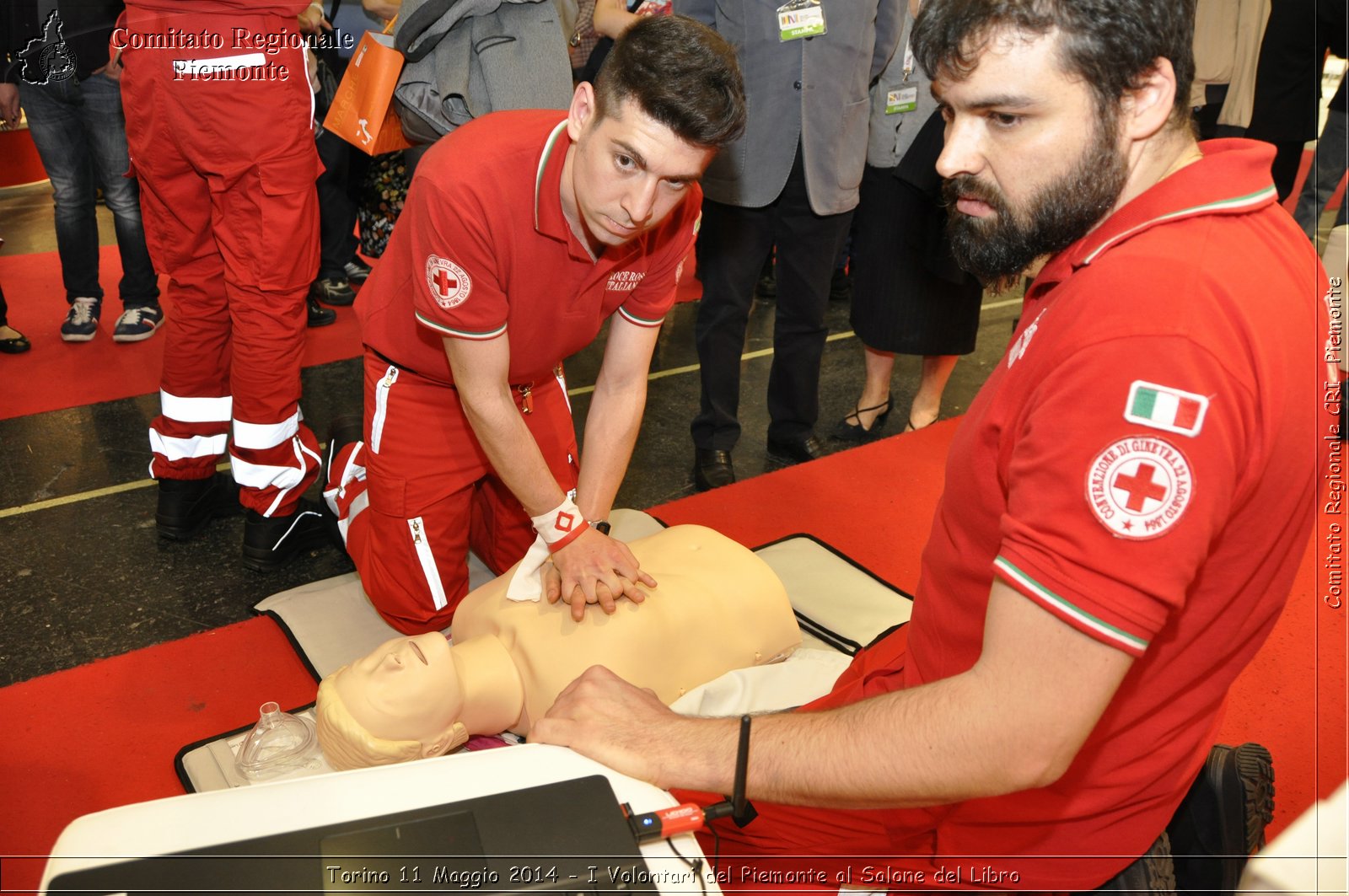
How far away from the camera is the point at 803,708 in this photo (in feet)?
5.46

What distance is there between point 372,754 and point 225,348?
152cm

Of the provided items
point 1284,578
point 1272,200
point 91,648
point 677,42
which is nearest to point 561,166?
point 677,42

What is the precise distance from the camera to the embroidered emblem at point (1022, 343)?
1159mm

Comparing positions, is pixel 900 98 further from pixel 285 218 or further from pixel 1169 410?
pixel 1169 410

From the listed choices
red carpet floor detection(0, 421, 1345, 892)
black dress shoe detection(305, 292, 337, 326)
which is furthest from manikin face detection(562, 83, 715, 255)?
black dress shoe detection(305, 292, 337, 326)

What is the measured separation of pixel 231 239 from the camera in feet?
8.64

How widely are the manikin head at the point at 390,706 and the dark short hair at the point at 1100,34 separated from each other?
3.93 ft

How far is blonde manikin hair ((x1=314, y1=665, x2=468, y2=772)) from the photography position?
1704 mm

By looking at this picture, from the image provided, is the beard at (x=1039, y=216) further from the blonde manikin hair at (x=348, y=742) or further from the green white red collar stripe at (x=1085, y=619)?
the blonde manikin hair at (x=348, y=742)

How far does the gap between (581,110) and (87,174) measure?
2.97m

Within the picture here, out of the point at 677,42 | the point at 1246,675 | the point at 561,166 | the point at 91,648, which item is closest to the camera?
the point at 677,42

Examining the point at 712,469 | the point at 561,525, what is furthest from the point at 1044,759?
the point at 712,469

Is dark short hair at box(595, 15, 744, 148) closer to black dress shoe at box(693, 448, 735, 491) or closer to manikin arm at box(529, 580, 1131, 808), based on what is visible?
manikin arm at box(529, 580, 1131, 808)

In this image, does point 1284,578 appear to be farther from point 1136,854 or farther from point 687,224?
point 687,224
